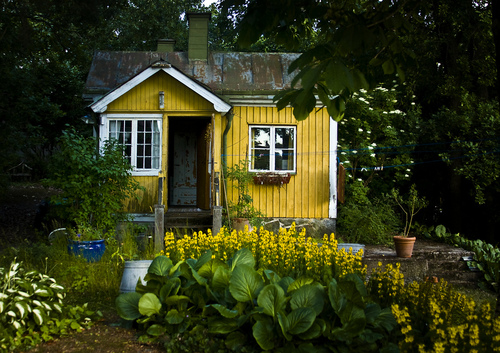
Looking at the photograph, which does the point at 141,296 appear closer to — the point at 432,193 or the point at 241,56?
the point at 241,56

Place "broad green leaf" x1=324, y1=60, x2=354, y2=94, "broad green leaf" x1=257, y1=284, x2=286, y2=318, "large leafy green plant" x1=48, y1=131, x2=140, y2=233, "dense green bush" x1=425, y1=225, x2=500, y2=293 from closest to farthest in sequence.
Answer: "broad green leaf" x1=324, y1=60, x2=354, y2=94, "broad green leaf" x1=257, y1=284, x2=286, y2=318, "large leafy green plant" x1=48, y1=131, x2=140, y2=233, "dense green bush" x1=425, y1=225, x2=500, y2=293

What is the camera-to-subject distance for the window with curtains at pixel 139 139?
10336 mm

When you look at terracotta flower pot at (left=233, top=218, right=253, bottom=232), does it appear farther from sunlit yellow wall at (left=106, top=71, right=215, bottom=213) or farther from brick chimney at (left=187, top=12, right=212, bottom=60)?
brick chimney at (left=187, top=12, right=212, bottom=60)

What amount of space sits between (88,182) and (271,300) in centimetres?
552

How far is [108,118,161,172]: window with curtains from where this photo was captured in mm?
10336

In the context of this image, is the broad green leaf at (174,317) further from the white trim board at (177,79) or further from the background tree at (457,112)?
the background tree at (457,112)

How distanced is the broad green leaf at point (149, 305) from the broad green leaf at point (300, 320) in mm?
1253

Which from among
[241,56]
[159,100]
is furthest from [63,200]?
[241,56]

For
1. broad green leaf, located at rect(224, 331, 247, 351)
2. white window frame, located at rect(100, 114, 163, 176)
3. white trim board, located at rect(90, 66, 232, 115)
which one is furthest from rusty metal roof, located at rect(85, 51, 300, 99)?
broad green leaf, located at rect(224, 331, 247, 351)

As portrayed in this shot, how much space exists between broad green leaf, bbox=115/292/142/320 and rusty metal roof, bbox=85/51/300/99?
6782mm

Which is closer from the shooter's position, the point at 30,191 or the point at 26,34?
the point at 26,34

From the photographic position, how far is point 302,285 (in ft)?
14.2

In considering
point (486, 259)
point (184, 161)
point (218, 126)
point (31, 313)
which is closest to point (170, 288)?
point (31, 313)

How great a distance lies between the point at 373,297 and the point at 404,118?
9786 mm
